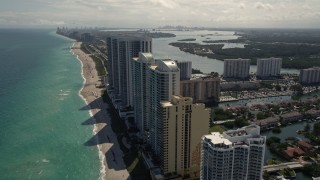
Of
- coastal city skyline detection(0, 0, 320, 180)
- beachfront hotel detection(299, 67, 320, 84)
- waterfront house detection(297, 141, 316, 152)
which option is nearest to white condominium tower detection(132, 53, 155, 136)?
coastal city skyline detection(0, 0, 320, 180)

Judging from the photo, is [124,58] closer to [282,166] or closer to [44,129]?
[44,129]

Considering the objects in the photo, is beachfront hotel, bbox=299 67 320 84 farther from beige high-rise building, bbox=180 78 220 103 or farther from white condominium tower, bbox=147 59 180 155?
white condominium tower, bbox=147 59 180 155

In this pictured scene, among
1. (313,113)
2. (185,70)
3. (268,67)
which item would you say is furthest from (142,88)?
(268,67)

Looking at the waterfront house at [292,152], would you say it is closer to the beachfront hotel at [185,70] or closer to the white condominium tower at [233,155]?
the white condominium tower at [233,155]

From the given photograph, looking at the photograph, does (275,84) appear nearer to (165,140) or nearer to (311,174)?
(311,174)

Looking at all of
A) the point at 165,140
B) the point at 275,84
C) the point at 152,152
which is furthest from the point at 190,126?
the point at 275,84

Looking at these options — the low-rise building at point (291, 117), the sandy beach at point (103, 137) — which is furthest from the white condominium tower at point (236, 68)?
the sandy beach at point (103, 137)

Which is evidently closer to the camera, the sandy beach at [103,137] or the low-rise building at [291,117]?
the sandy beach at [103,137]
